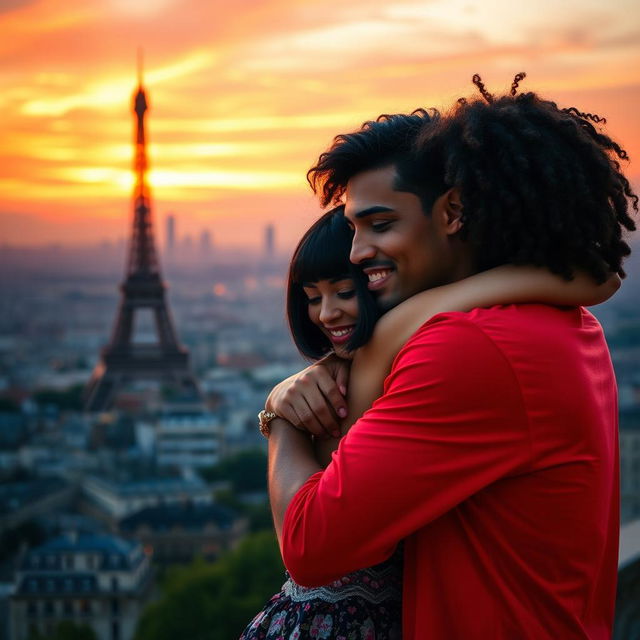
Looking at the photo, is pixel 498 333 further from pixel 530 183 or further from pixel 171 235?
pixel 171 235

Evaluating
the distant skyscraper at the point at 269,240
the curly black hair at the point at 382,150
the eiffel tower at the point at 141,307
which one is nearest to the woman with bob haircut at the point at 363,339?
the curly black hair at the point at 382,150

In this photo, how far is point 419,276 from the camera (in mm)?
1343

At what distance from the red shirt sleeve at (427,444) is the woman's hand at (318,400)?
19 centimetres

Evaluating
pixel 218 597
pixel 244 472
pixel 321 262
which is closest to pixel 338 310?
pixel 321 262

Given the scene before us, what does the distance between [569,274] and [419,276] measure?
181 mm

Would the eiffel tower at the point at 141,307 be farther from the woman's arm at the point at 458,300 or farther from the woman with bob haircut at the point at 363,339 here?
the woman's arm at the point at 458,300

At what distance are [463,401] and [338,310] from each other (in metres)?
0.38

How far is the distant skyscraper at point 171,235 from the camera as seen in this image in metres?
72.4

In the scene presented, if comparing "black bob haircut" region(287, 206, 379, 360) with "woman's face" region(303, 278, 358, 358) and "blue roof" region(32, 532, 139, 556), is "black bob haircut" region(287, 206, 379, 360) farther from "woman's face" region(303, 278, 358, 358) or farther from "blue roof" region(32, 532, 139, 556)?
"blue roof" region(32, 532, 139, 556)

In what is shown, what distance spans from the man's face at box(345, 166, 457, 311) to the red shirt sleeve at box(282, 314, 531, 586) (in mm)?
194

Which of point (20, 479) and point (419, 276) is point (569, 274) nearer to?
point (419, 276)

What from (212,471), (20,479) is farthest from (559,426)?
(20,479)

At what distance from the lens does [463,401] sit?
111 centimetres

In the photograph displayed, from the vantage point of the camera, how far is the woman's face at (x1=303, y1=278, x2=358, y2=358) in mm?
1451
